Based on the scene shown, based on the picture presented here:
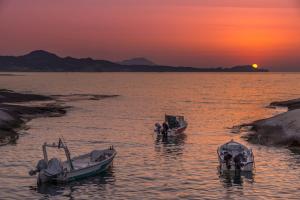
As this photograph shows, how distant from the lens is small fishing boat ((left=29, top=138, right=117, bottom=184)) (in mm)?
35781

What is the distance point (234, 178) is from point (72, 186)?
12996 mm

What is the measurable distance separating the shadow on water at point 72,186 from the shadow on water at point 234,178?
8813 millimetres

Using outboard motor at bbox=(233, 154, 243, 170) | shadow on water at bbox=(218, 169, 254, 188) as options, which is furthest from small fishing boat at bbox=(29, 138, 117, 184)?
outboard motor at bbox=(233, 154, 243, 170)

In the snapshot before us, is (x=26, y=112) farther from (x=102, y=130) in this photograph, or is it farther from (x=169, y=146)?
(x=169, y=146)

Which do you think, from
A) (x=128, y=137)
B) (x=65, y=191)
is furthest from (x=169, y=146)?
(x=65, y=191)

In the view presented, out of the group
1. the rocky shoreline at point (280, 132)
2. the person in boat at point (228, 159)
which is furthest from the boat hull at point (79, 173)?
the rocky shoreline at point (280, 132)

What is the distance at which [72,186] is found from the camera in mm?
36156

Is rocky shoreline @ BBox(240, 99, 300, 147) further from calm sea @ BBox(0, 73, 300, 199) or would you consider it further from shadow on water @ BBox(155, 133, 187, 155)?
shadow on water @ BBox(155, 133, 187, 155)

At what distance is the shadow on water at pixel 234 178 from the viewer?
37.7 metres

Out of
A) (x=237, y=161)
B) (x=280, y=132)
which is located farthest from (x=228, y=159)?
(x=280, y=132)

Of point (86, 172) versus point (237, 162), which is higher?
point (237, 162)

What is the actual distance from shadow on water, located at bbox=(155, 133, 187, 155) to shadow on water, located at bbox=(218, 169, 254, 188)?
10999 mm

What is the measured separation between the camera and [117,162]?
45469mm

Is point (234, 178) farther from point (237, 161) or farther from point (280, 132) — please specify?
point (280, 132)
